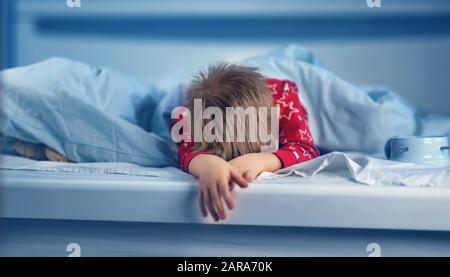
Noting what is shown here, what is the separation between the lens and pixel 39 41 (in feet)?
4.52

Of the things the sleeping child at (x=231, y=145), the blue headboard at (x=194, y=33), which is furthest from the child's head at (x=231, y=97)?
the blue headboard at (x=194, y=33)

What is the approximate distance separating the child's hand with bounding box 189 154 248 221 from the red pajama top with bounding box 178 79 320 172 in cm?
7

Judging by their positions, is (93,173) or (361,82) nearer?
(93,173)

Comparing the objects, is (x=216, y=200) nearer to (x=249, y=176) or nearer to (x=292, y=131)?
(x=249, y=176)

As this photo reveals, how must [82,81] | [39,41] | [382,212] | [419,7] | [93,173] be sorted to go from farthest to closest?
[39,41], [419,7], [82,81], [93,173], [382,212]

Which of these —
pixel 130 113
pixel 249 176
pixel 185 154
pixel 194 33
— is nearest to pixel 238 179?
pixel 249 176

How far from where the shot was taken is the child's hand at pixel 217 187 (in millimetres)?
500

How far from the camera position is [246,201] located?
504 millimetres

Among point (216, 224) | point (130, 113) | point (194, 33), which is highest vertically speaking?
point (194, 33)

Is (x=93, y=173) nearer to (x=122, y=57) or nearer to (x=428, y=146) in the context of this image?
(x=428, y=146)

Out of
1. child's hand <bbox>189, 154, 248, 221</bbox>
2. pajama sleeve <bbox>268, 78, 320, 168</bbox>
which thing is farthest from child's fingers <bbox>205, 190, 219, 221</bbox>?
pajama sleeve <bbox>268, 78, 320, 168</bbox>

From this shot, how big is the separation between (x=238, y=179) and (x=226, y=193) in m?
0.02
